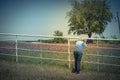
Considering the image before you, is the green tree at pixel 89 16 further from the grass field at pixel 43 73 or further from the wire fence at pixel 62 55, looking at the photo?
the grass field at pixel 43 73

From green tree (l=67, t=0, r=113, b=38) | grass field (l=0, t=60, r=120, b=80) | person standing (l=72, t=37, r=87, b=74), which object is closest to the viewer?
grass field (l=0, t=60, r=120, b=80)

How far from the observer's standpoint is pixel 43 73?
27.6 ft

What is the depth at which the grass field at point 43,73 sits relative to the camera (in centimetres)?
777

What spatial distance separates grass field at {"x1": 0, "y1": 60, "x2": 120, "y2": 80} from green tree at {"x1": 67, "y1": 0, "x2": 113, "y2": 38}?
93.6 feet

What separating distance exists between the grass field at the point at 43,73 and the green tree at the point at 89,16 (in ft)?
93.6

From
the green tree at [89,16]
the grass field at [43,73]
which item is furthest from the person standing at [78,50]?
the green tree at [89,16]

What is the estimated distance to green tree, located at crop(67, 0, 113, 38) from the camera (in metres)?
38.0

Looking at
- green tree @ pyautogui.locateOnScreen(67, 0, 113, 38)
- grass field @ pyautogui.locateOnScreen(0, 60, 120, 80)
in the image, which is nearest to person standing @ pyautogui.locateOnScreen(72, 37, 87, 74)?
grass field @ pyautogui.locateOnScreen(0, 60, 120, 80)

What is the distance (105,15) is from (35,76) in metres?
31.7

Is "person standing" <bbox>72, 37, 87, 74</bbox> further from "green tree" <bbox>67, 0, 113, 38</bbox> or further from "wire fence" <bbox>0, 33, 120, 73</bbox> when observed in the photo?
"green tree" <bbox>67, 0, 113, 38</bbox>

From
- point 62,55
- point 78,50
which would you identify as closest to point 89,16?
point 62,55

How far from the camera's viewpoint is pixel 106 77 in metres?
8.14

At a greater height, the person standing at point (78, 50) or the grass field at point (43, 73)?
the person standing at point (78, 50)

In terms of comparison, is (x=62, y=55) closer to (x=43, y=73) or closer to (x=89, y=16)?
(x=43, y=73)
